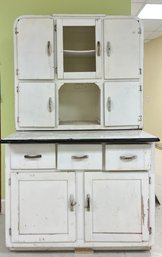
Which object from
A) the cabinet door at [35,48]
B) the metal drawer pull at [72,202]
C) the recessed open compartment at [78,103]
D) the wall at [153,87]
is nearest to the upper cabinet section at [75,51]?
the cabinet door at [35,48]

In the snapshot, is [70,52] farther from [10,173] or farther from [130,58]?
[10,173]

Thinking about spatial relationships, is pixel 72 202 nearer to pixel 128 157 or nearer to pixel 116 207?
pixel 116 207

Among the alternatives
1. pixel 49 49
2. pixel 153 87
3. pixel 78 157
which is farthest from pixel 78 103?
pixel 153 87

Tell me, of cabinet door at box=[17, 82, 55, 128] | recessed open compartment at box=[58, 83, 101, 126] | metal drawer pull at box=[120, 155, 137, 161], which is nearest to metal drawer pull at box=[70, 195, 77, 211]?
metal drawer pull at box=[120, 155, 137, 161]

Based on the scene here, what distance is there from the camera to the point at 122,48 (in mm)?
2268

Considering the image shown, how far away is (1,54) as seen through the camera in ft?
8.89

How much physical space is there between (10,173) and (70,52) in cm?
110

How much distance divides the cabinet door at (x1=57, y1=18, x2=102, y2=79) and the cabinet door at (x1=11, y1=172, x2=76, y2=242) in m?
0.86

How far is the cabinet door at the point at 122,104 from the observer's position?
2287 millimetres

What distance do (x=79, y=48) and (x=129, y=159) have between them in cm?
116

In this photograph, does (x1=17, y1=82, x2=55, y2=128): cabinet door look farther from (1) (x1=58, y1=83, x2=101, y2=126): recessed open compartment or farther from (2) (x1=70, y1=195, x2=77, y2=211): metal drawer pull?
(2) (x1=70, y1=195, x2=77, y2=211): metal drawer pull

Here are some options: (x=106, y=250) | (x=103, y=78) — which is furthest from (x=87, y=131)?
(x=106, y=250)

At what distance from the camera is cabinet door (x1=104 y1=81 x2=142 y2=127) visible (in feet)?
7.50

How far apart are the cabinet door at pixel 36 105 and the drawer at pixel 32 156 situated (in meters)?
0.39
